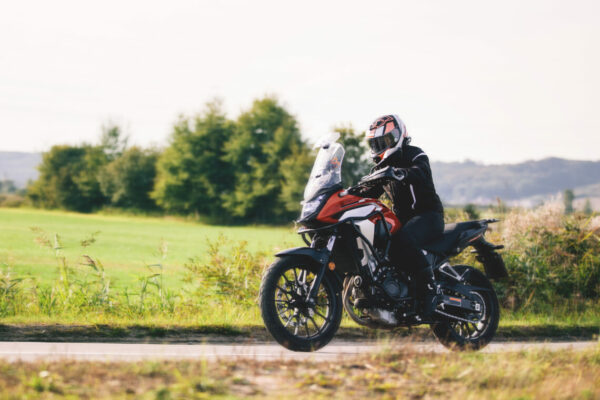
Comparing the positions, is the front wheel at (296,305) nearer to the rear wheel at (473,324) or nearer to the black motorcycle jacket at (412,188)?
the black motorcycle jacket at (412,188)

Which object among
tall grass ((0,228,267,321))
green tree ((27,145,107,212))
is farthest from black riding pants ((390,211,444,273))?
green tree ((27,145,107,212))

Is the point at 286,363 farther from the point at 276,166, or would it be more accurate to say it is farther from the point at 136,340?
the point at 276,166

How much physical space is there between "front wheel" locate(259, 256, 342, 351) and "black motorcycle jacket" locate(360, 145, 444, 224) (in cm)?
107

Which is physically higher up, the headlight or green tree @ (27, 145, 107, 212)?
green tree @ (27, 145, 107, 212)

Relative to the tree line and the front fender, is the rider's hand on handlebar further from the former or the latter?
the tree line

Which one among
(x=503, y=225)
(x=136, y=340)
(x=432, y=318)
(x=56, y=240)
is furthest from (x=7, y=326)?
(x=503, y=225)

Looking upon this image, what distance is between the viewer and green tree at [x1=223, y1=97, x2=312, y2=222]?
190 feet

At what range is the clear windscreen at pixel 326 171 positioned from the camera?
5.50 m

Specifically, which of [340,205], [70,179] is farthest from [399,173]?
[70,179]

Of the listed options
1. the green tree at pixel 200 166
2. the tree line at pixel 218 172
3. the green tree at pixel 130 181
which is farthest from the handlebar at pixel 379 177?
the green tree at pixel 130 181

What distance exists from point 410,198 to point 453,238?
0.71 metres

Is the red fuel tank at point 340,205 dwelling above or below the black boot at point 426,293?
above

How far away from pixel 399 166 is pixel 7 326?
4.79 metres

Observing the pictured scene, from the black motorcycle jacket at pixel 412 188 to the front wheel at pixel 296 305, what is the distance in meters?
1.07
